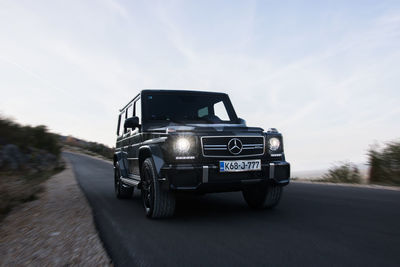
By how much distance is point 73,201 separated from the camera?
20.7 feet

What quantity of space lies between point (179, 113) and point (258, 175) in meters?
1.86

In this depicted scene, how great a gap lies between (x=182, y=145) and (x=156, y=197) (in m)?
0.73

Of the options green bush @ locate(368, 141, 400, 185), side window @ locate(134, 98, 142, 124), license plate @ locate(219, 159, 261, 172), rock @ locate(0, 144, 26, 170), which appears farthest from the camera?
rock @ locate(0, 144, 26, 170)

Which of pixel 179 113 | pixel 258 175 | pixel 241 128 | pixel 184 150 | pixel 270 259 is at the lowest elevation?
pixel 270 259

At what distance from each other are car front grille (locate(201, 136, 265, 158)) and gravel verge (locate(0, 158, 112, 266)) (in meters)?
1.56

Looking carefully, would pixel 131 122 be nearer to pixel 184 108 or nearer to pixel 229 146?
pixel 184 108

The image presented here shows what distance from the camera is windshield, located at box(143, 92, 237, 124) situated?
17.5 ft

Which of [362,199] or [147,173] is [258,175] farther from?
[362,199]

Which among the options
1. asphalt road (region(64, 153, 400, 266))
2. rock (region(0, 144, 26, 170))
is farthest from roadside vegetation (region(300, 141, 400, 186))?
rock (region(0, 144, 26, 170))

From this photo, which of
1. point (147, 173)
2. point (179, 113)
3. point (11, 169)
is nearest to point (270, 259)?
point (147, 173)

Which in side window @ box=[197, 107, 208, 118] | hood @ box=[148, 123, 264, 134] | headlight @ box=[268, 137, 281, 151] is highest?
side window @ box=[197, 107, 208, 118]

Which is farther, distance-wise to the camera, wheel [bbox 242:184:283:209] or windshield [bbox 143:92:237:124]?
windshield [bbox 143:92:237:124]

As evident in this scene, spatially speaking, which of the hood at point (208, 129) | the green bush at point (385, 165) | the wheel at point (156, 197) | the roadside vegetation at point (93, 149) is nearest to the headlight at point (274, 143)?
the hood at point (208, 129)

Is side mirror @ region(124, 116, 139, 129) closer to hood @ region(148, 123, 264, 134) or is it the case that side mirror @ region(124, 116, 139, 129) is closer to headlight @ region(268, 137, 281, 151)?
hood @ region(148, 123, 264, 134)
